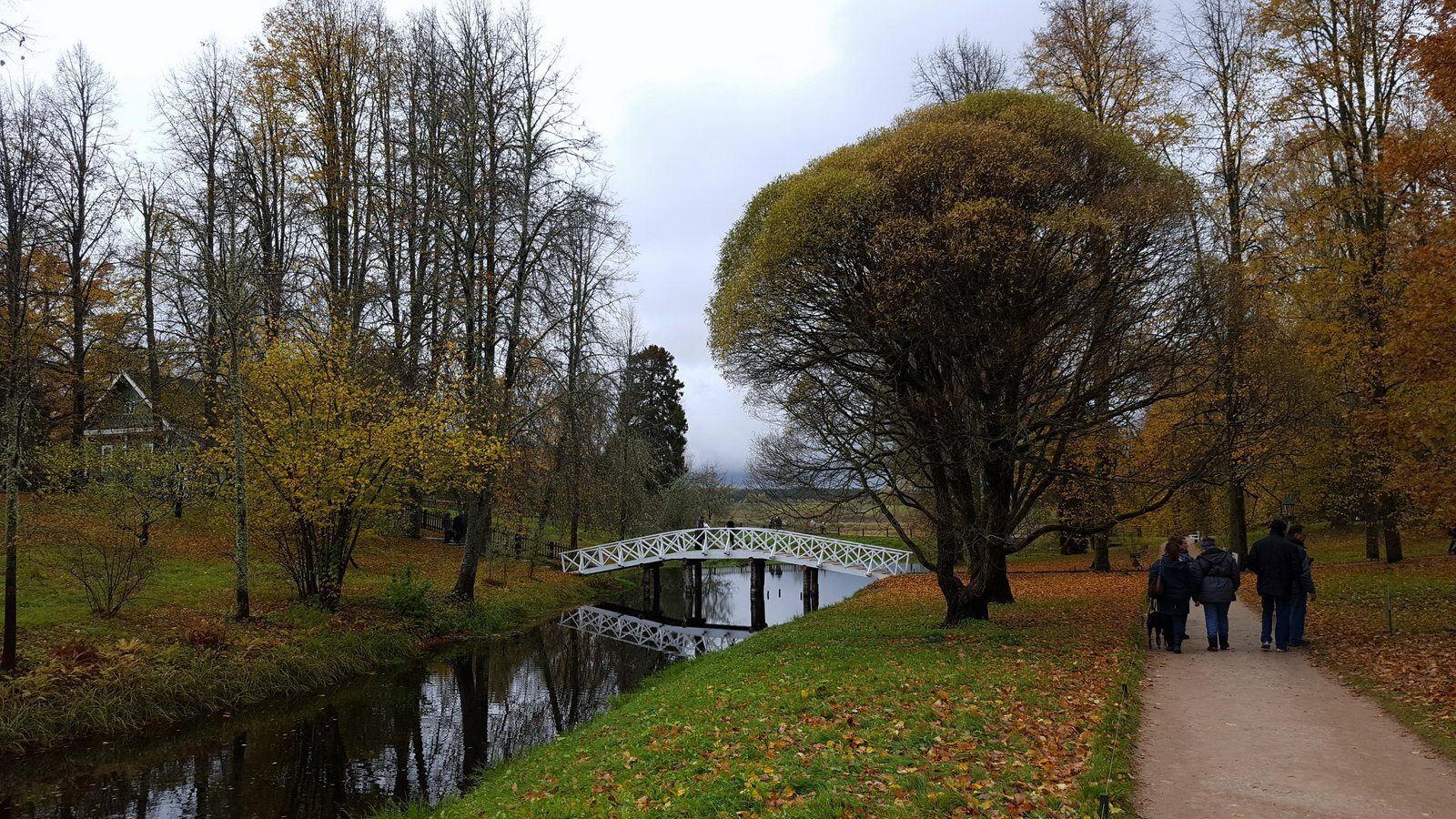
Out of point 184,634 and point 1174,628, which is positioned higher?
point 1174,628

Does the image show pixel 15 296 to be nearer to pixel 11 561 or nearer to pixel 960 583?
pixel 11 561

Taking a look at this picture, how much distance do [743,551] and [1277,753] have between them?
22.2 m

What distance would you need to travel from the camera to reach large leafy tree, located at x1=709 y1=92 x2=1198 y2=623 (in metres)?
11.5

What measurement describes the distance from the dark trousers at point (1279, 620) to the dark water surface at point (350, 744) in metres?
9.99

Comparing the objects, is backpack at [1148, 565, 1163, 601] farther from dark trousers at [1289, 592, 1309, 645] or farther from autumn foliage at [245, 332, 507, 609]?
autumn foliage at [245, 332, 507, 609]

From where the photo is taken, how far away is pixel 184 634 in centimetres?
1316

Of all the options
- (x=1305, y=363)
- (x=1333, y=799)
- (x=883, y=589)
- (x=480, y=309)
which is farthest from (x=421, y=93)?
(x=1333, y=799)

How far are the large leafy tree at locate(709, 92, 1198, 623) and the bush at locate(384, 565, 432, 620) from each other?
10.1 meters

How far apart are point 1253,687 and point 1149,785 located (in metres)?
3.83

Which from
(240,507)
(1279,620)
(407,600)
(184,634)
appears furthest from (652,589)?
(1279,620)

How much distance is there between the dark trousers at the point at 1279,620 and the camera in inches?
416

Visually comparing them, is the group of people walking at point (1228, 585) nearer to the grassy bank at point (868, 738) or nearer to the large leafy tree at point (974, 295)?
the grassy bank at point (868, 738)

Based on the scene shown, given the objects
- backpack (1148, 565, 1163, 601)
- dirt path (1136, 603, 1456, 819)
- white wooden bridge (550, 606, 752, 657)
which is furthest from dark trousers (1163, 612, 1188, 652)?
white wooden bridge (550, 606, 752, 657)

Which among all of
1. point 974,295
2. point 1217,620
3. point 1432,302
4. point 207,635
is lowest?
point 207,635
